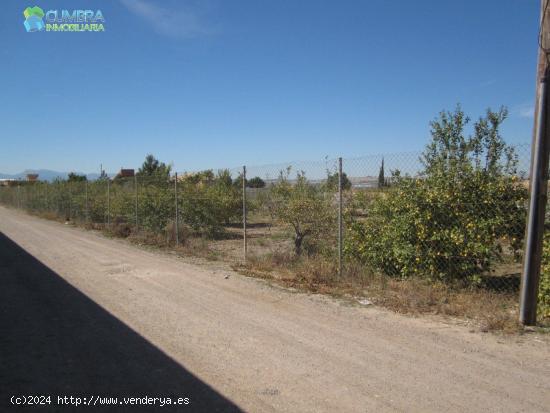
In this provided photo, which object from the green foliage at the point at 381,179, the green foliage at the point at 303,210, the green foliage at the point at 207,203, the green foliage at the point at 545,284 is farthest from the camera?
the green foliage at the point at 207,203

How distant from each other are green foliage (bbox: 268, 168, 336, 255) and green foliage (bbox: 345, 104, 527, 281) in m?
1.69

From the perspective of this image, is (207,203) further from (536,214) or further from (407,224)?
(536,214)

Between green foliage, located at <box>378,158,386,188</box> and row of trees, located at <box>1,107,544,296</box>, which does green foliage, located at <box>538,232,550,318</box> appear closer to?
row of trees, located at <box>1,107,544,296</box>

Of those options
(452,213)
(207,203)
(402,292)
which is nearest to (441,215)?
(452,213)

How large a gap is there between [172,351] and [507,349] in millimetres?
3463

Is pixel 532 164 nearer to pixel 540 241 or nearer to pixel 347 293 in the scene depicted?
pixel 540 241

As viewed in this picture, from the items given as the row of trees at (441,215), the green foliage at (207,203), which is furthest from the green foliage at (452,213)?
the green foliage at (207,203)

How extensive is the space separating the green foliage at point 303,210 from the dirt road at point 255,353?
2.42 metres

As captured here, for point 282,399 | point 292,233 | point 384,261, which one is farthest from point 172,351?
point 292,233

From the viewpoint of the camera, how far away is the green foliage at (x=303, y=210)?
9.41 metres

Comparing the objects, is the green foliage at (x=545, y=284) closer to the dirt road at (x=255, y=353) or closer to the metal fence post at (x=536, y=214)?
the metal fence post at (x=536, y=214)

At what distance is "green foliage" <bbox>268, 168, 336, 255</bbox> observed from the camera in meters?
9.41

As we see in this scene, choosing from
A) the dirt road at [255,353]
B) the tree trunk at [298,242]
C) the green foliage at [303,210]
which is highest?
the green foliage at [303,210]

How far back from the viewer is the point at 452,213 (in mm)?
6773
